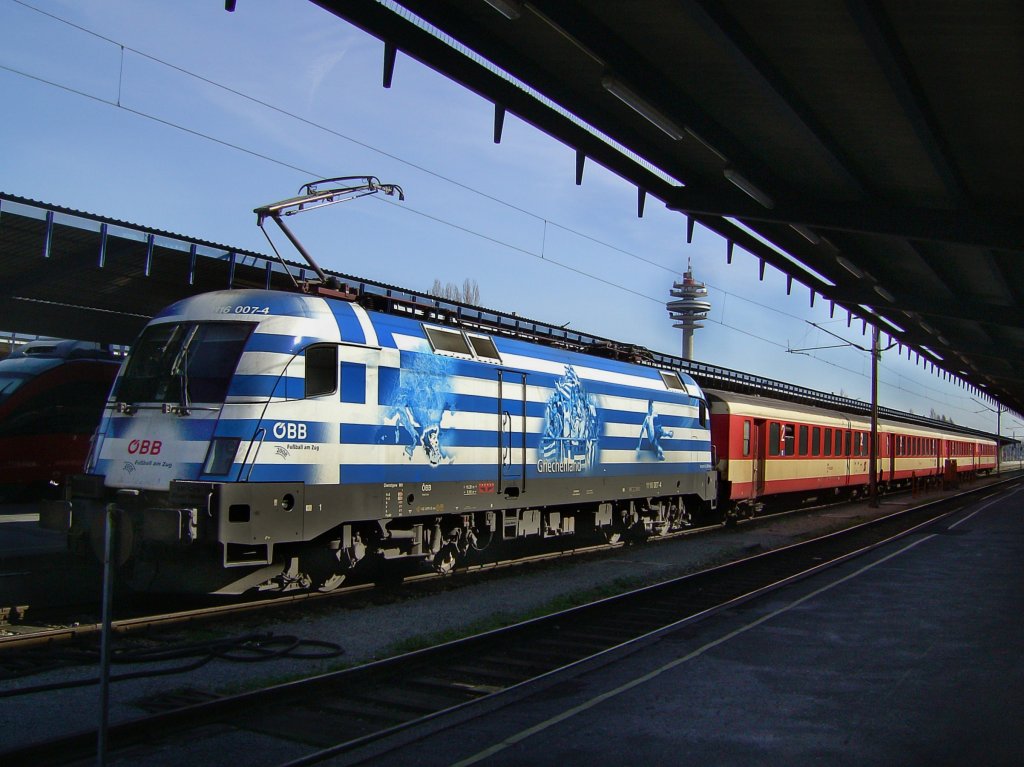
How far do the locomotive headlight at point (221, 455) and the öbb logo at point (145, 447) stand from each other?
73cm

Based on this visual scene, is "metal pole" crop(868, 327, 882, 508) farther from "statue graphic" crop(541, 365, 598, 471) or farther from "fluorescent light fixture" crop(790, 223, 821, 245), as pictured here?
"statue graphic" crop(541, 365, 598, 471)

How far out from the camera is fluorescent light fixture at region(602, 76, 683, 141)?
34.8 feet

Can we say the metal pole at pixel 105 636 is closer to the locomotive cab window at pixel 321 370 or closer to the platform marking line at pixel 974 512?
the locomotive cab window at pixel 321 370

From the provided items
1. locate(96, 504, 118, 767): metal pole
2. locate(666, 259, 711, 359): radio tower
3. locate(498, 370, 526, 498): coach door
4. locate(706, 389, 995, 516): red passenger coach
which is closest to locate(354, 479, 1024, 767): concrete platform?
locate(96, 504, 118, 767): metal pole

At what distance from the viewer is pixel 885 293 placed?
2331 cm

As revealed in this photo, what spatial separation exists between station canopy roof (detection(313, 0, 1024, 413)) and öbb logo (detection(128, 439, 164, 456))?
16.9 feet

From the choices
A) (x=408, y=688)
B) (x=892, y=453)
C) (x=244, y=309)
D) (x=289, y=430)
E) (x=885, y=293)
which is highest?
(x=885, y=293)

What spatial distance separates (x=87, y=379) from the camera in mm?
20281

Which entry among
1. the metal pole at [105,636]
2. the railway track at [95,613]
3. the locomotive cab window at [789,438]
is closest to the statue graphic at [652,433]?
the railway track at [95,613]

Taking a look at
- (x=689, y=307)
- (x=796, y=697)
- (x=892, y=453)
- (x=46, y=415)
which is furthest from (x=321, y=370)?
(x=689, y=307)

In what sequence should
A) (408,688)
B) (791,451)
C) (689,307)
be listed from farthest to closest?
(689,307), (791,451), (408,688)

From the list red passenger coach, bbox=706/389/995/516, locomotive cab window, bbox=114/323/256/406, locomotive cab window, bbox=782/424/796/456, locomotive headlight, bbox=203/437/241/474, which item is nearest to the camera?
locomotive headlight, bbox=203/437/241/474

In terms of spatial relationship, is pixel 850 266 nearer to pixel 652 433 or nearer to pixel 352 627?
pixel 652 433

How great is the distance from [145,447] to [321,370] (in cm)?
217
